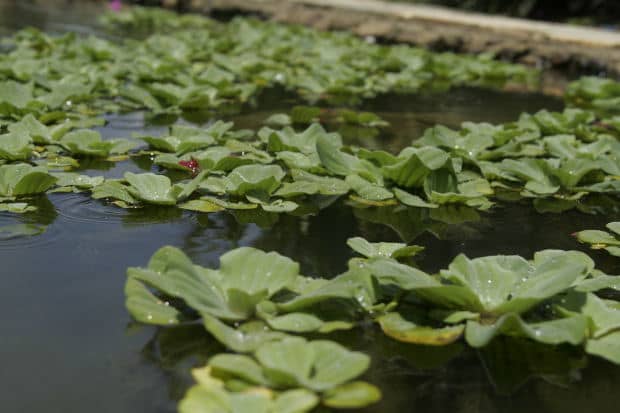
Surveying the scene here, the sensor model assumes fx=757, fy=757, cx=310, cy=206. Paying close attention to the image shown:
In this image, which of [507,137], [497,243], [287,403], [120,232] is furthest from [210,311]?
[507,137]

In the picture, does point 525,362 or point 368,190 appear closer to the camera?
point 525,362

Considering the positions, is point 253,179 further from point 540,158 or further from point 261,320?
point 540,158

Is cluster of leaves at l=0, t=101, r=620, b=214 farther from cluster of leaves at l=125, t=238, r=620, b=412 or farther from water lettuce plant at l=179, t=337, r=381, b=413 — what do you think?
water lettuce plant at l=179, t=337, r=381, b=413

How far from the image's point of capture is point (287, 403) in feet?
2.95

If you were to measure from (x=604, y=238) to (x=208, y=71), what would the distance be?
7.08 ft

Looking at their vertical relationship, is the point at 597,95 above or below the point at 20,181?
below

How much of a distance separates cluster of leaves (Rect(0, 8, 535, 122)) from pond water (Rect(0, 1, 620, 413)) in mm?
905

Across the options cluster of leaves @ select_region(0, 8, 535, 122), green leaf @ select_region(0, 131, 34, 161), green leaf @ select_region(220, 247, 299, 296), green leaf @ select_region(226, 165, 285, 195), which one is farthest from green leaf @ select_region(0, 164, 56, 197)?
cluster of leaves @ select_region(0, 8, 535, 122)

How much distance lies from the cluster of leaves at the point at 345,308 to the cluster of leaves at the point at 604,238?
0.33m

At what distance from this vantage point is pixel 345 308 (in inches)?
47.4

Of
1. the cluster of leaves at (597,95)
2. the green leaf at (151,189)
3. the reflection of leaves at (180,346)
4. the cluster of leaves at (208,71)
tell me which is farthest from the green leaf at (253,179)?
the cluster of leaves at (597,95)

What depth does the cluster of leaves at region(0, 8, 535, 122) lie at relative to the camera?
9.50 ft

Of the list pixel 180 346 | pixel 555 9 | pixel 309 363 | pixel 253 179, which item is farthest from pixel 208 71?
pixel 555 9

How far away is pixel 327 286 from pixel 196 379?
0.25 m
